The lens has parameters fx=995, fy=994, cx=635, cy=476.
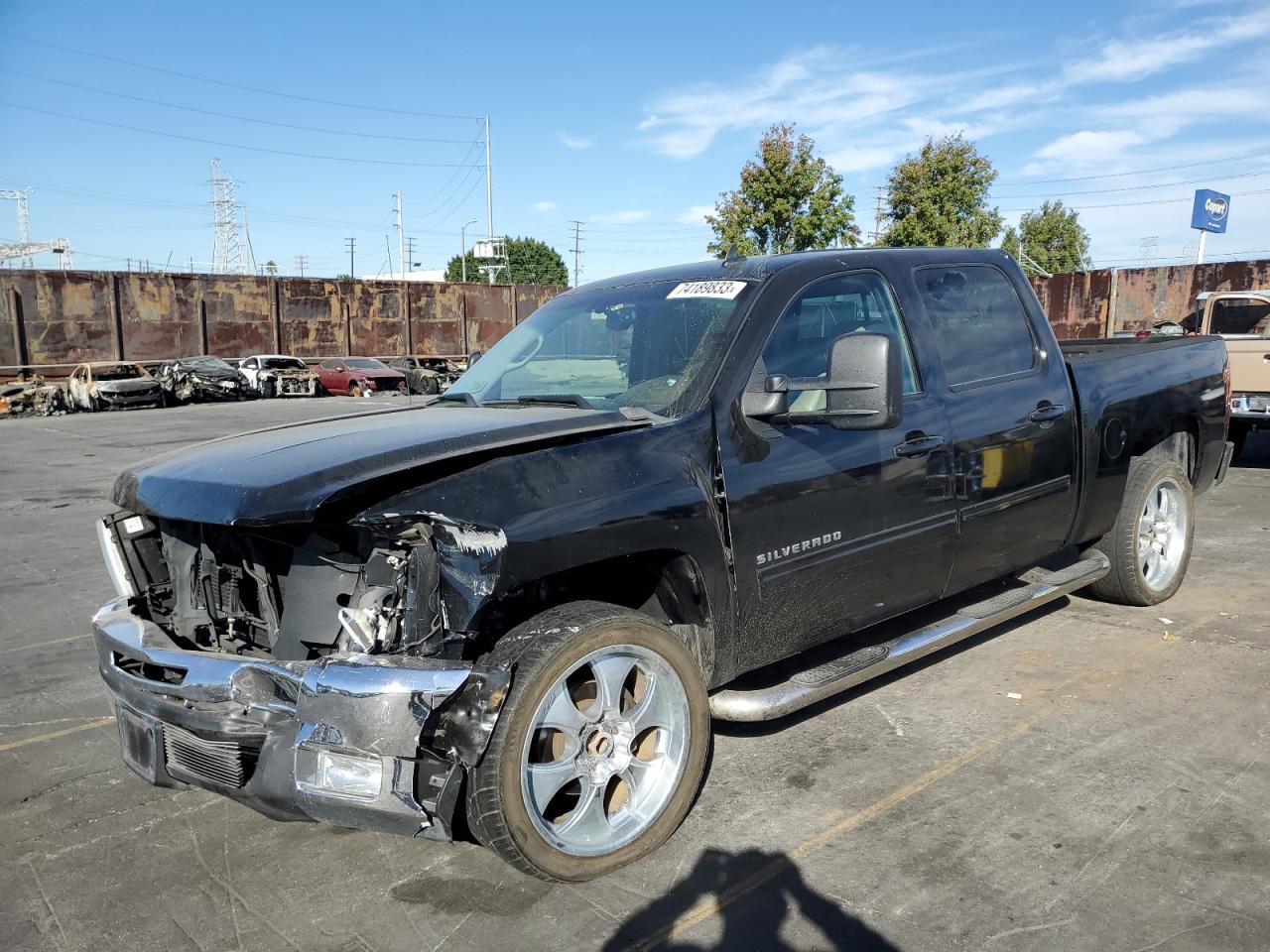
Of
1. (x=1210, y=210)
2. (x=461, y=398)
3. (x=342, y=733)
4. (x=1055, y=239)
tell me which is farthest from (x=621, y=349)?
(x=1055, y=239)

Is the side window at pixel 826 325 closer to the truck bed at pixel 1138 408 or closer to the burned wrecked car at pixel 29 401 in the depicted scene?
the truck bed at pixel 1138 408

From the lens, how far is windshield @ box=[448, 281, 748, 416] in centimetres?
351

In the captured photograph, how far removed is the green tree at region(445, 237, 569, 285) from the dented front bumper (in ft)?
346

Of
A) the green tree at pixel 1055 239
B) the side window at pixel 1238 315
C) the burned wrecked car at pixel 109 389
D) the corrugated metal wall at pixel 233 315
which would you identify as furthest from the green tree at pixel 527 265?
the side window at pixel 1238 315

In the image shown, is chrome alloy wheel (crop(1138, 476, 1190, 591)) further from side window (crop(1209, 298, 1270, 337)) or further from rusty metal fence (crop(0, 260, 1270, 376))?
rusty metal fence (crop(0, 260, 1270, 376))

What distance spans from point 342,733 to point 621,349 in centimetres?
188

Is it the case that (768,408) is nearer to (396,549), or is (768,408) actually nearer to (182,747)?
(396,549)

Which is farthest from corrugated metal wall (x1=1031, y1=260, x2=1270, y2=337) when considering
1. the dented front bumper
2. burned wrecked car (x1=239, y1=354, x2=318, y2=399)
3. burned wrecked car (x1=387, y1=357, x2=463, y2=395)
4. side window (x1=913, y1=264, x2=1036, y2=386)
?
the dented front bumper

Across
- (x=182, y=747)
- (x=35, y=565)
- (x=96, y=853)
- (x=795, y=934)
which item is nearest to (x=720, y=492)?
(x=795, y=934)

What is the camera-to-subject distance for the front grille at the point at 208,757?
2760mm

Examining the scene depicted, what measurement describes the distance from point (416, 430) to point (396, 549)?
593mm

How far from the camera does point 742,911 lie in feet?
9.25

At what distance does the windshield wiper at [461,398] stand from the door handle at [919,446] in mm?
1670

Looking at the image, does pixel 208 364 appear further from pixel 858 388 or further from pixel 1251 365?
pixel 858 388
